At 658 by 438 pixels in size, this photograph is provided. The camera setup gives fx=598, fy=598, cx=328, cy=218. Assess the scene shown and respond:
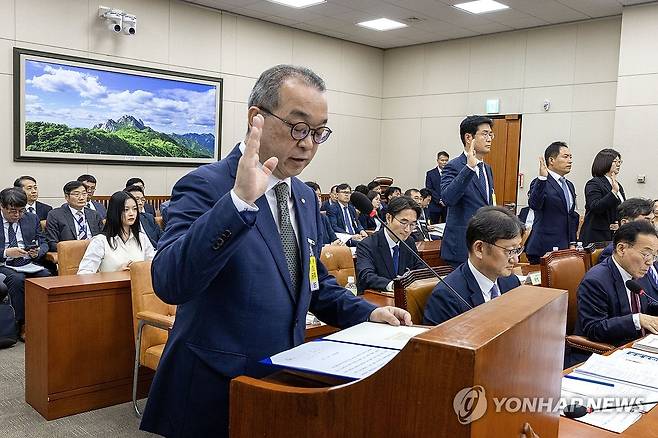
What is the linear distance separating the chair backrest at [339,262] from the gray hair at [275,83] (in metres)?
2.85

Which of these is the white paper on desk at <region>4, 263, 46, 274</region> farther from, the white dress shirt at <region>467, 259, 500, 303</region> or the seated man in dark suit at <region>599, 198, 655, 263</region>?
the seated man in dark suit at <region>599, 198, 655, 263</region>

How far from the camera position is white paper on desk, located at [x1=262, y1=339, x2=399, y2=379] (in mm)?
935

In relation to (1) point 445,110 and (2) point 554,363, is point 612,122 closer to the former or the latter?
(1) point 445,110

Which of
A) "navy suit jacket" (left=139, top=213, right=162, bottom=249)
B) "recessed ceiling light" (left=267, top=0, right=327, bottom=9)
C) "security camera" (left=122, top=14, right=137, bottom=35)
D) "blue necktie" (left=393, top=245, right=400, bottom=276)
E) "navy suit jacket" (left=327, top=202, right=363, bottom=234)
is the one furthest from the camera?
"recessed ceiling light" (left=267, top=0, right=327, bottom=9)

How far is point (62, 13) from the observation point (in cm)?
722

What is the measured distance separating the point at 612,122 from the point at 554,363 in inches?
328

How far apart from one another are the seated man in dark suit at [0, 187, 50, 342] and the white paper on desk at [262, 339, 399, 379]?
4.48m

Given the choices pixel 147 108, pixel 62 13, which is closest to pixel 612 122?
pixel 147 108

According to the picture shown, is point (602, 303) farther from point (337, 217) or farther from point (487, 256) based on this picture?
point (337, 217)

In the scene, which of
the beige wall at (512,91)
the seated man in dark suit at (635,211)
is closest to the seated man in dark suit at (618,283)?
the seated man in dark suit at (635,211)

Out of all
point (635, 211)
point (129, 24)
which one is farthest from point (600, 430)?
point (129, 24)

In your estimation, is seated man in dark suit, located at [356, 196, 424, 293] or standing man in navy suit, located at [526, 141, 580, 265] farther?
standing man in navy suit, located at [526, 141, 580, 265]

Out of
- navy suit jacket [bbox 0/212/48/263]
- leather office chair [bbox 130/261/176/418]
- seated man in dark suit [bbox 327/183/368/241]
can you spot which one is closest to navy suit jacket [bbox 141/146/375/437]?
leather office chair [bbox 130/261/176/418]

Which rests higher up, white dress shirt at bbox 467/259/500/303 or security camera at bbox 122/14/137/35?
security camera at bbox 122/14/137/35
